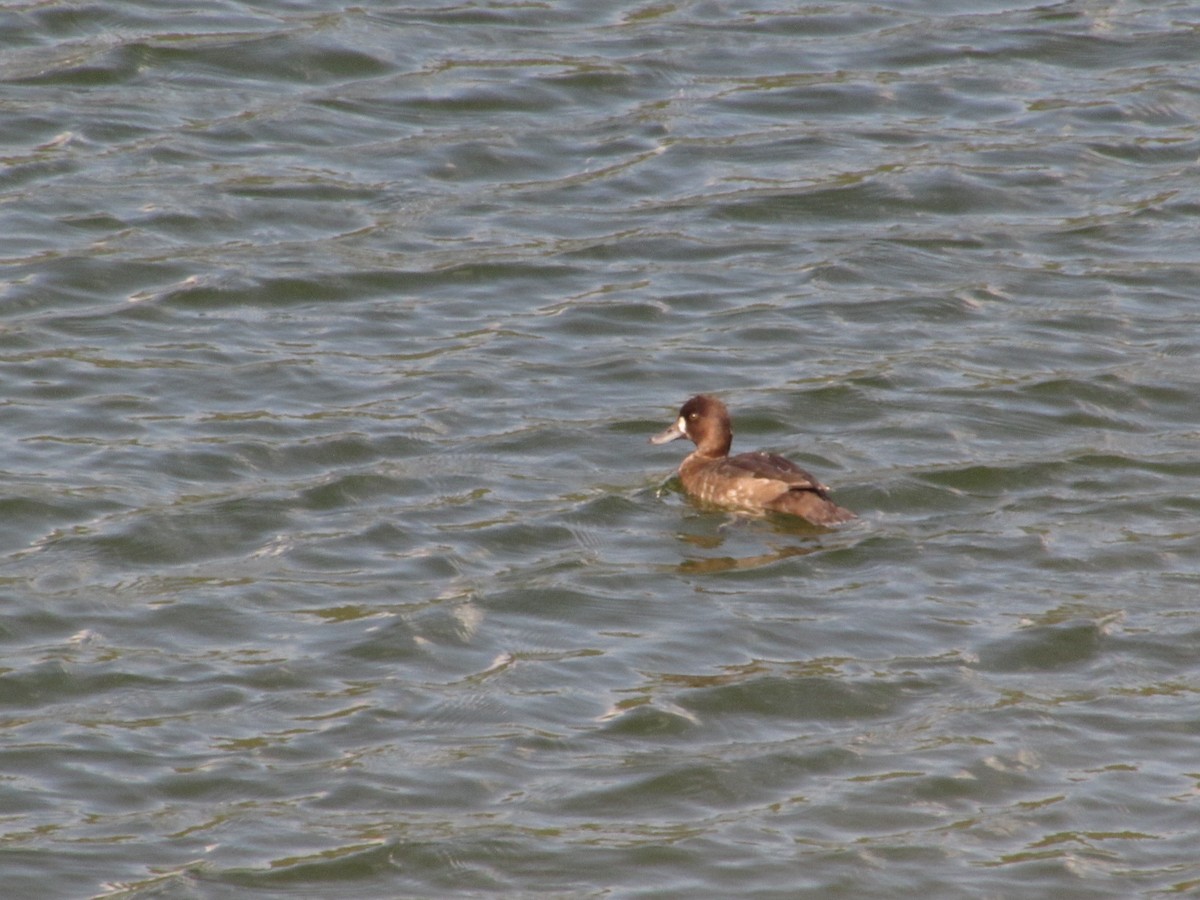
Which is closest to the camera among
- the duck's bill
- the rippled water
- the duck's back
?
the rippled water

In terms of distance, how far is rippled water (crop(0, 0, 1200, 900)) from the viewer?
7.30m

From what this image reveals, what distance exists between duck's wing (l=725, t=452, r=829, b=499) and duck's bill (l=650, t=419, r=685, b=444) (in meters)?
0.35

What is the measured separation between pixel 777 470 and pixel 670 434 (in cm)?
85

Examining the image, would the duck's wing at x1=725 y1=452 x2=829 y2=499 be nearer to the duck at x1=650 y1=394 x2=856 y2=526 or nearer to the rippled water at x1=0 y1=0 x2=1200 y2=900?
the duck at x1=650 y1=394 x2=856 y2=526

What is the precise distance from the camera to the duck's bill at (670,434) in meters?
10.7

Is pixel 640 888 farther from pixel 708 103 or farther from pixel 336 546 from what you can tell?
pixel 708 103

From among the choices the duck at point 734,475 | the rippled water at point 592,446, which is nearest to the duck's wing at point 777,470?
the duck at point 734,475

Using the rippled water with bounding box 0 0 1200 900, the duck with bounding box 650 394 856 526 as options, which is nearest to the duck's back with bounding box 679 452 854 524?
the duck with bounding box 650 394 856 526

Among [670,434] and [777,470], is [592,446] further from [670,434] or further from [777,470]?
[777,470]

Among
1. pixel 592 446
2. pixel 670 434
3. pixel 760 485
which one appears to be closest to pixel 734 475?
pixel 760 485

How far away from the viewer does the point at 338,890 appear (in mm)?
6781

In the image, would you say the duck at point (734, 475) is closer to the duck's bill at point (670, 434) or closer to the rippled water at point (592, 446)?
the duck's bill at point (670, 434)

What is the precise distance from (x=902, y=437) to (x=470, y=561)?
261 cm

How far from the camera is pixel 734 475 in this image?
34.0 ft
